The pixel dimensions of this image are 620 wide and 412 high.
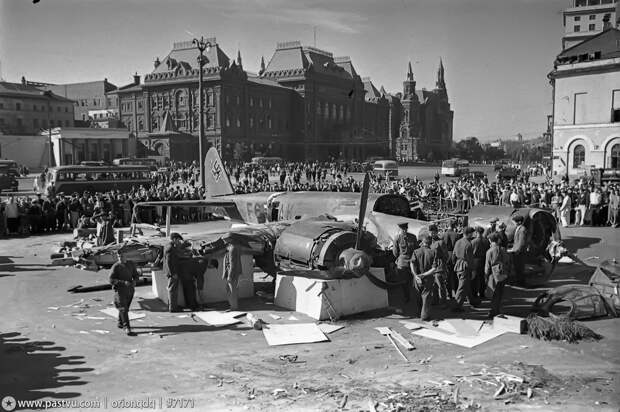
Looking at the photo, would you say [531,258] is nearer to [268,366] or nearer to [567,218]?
Result: [268,366]

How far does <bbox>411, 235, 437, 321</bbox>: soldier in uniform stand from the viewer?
11.4 m

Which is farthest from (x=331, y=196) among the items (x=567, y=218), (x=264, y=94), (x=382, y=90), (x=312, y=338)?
(x=382, y=90)

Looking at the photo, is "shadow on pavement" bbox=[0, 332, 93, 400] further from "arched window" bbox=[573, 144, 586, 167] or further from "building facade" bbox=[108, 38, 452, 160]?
"building facade" bbox=[108, 38, 452, 160]

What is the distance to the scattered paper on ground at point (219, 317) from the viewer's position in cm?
1142

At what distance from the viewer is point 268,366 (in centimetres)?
898

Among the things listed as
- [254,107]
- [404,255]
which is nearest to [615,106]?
[404,255]

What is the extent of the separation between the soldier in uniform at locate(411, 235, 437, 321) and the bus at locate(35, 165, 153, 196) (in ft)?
114

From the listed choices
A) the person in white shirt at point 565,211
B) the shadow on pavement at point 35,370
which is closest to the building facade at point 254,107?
the person in white shirt at point 565,211

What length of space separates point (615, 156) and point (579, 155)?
9.47 ft

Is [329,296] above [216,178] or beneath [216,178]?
beneath

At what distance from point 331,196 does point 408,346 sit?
8.23m

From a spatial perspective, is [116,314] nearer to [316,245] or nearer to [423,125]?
[316,245]

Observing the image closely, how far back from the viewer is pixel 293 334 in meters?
10.6

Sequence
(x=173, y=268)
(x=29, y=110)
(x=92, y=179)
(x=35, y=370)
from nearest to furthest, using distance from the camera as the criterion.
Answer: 1. (x=35, y=370)
2. (x=173, y=268)
3. (x=92, y=179)
4. (x=29, y=110)
